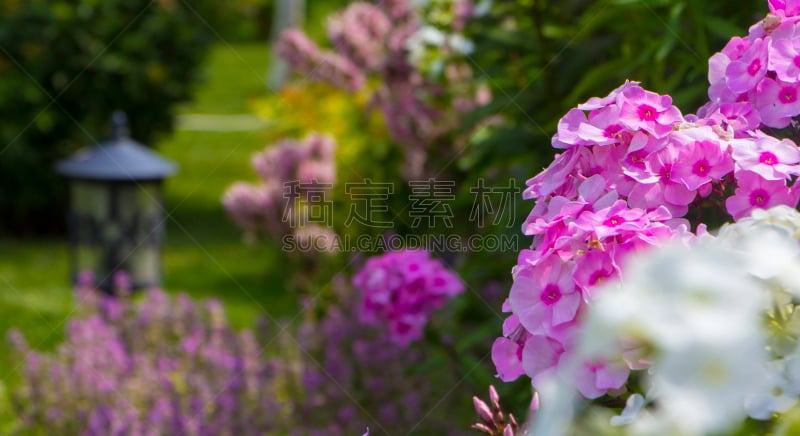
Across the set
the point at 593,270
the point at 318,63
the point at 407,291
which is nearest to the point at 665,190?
the point at 593,270

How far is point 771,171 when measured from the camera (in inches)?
34.7

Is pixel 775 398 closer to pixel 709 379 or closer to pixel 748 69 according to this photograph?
pixel 709 379

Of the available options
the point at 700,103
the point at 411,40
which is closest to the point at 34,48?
the point at 411,40

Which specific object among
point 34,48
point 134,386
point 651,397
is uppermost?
point 651,397

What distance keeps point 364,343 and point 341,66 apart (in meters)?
2.04

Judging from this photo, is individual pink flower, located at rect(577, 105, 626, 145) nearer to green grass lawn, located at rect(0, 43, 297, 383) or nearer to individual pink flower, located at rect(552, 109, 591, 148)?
individual pink flower, located at rect(552, 109, 591, 148)

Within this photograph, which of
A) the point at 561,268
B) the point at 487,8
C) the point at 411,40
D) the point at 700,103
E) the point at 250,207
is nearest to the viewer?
the point at 561,268

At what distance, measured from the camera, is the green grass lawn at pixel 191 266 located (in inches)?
176

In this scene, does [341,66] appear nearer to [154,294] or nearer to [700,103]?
[154,294]

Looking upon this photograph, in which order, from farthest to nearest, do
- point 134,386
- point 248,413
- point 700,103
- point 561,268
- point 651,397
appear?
point 134,386 < point 248,413 < point 700,103 < point 561,268 < point 651,397

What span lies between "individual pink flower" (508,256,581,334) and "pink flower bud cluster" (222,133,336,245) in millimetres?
3420

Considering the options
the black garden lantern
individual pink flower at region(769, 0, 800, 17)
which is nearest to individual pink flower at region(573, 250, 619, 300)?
individual pink flower at region(769, 0, 800, 17)

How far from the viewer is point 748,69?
1049 mm

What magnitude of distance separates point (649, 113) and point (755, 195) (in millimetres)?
128
